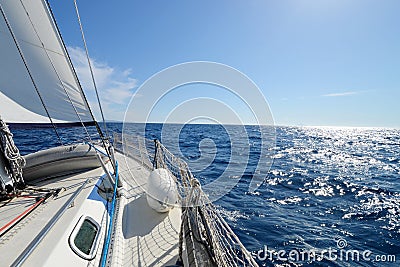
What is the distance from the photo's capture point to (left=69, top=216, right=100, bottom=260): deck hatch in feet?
6.11

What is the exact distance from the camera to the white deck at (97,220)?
1.59 m

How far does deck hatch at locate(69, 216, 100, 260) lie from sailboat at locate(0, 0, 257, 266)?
11 mm

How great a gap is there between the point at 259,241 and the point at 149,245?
2.97 metres

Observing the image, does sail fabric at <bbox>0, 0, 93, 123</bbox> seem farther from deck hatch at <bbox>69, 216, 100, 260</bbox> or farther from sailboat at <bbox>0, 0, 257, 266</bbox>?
deck hatch at <bbox>69, 216, 100, 260</bbox>

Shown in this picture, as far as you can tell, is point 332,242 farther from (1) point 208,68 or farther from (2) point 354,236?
(1) point 208,68

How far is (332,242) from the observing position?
4.62 m

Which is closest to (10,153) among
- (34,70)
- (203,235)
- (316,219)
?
(34,70)

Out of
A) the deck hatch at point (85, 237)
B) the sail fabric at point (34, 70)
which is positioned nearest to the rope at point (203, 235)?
the deck hatch at point (85, 237)

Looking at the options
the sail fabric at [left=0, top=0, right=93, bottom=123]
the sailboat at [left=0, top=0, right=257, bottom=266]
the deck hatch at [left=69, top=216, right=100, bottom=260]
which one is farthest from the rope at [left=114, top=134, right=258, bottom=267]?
the sail fabric at [left=0, top=0, right=93, bottom=123]

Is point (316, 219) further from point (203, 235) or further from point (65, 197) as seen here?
point (65, 197)

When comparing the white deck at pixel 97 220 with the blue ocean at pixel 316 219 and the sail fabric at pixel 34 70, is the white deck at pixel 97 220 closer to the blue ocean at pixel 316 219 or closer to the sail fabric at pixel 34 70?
the sail fabric at pixel 34 70

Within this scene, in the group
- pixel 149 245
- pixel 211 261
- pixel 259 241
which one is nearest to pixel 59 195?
pixel 149 245

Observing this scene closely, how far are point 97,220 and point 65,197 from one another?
0.53 m

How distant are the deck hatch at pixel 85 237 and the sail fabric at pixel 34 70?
187 cm
